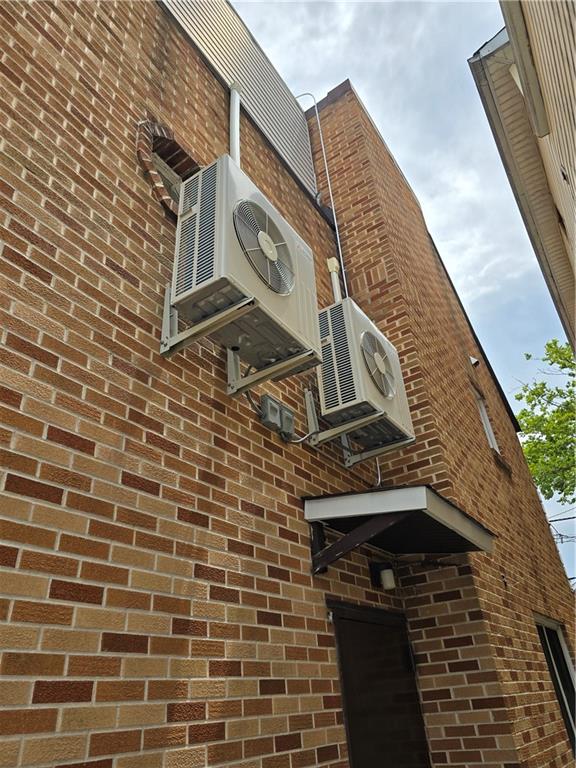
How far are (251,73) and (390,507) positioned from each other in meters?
5.08

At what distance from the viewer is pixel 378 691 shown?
3010mm

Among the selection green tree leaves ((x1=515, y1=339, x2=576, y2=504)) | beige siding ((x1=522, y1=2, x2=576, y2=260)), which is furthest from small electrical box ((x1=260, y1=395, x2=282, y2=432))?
green tree leaves ((x1=515, y1=339, x2=576, y2=504))

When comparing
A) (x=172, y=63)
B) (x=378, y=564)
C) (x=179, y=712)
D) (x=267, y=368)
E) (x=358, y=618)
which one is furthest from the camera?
(x=172, y=63)

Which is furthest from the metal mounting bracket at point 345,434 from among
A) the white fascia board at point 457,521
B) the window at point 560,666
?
the window at point 560,666

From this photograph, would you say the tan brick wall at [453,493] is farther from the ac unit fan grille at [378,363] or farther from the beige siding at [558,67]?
the beige siding at [558,67]

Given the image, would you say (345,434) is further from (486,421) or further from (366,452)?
(486,421)

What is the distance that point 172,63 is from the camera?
3846 mm

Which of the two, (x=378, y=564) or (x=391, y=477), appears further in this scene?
(x=391, y=477)

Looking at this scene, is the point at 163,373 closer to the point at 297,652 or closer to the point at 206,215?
the point at 206,215

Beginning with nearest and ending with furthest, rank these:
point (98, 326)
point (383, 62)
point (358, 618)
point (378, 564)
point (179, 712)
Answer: point (179, 712), point (98, 326), point (358, 618), point (378, 564), point (383, 62)

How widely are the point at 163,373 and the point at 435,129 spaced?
4553mm

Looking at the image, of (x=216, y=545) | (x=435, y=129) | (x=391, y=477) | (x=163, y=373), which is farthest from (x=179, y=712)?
(x=435, y=129)

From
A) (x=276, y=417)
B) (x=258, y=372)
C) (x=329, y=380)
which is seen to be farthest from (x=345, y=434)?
(x=258, y=372)

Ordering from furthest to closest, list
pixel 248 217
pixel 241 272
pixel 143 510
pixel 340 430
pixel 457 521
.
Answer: pixel 340 430
pixel 457 521
pixel 248 217
pixel 241 272
pixel 143 510
